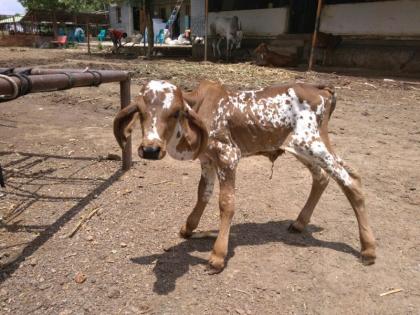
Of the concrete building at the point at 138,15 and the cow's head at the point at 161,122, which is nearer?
the cow's head at the point at 161,122

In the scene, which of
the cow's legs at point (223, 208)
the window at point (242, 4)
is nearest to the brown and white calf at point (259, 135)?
the cow's legs at point (223, 208)

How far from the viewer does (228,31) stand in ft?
56.4

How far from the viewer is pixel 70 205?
Answer: 12.3 ft

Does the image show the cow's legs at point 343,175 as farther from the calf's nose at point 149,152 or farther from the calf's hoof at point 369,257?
the calf's nose at point 149,152

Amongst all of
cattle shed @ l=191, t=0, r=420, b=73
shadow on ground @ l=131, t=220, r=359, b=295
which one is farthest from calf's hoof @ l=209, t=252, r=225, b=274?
cattle shed @ l=191, t=0, r=420, b=73

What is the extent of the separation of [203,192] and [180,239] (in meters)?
0.47

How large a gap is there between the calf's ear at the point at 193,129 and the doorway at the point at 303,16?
16.6m

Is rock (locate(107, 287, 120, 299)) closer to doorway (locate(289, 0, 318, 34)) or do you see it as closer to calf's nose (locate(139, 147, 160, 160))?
calf's nose (locate(139, 147, 160, 160))

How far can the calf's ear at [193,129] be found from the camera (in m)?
2.37

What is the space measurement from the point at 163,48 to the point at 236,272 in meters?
20.0

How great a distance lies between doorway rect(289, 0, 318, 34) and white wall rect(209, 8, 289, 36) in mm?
1112

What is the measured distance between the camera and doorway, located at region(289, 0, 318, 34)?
18.2 m

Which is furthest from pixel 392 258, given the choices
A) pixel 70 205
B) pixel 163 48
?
pixel 163 48

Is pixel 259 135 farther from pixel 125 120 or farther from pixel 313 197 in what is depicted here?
pixel 125 120
